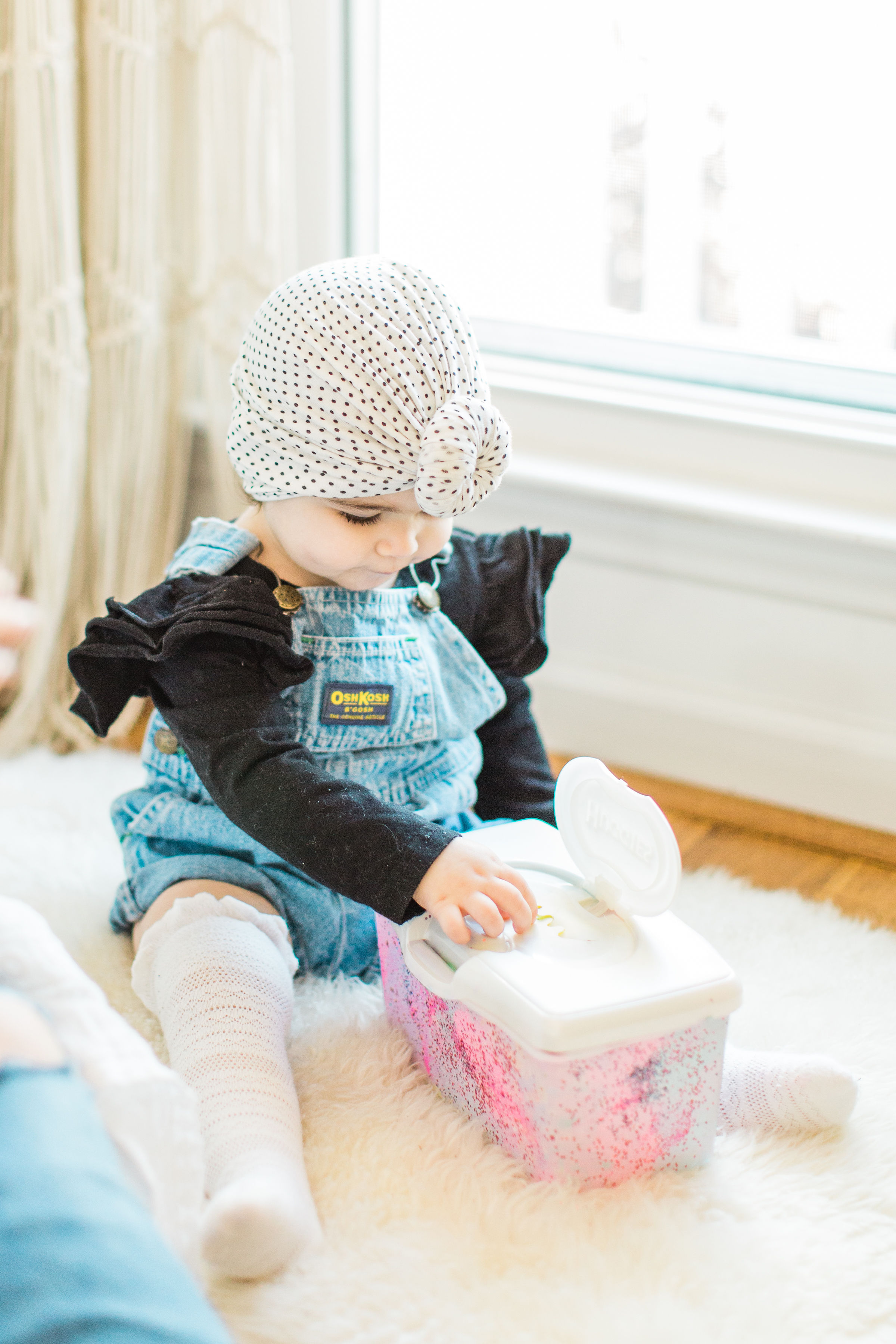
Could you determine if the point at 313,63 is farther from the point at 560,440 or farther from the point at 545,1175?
the point at 545,1175

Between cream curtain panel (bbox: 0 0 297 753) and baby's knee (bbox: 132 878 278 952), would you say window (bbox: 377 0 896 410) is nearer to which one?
cream curtain panel (bbox: 0 0 297 753)

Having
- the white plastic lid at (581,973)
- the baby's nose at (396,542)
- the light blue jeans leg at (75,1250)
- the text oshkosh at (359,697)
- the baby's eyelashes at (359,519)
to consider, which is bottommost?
the white plastic lid at (581,973)

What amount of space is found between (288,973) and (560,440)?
26.3 inches

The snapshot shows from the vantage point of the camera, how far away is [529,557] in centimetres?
108

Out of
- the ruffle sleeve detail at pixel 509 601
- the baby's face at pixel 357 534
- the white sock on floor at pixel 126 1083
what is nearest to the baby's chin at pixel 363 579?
the baby's face at pixel 357 534

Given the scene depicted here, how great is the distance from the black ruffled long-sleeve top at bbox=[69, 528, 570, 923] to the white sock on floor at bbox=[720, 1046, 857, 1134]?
24 cm

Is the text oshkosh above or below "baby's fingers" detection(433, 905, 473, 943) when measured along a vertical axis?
above

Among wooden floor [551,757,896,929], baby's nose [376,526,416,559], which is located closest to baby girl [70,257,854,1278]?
baby's nose [376,526,416,559]

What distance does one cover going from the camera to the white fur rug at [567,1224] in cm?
68

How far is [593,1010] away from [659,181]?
0.90 metres

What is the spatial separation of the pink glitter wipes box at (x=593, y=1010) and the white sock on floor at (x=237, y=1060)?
0.34 ft

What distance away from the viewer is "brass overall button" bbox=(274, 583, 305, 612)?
3.07ft

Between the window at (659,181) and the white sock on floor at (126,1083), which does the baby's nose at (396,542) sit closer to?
the white sock on floor at (126,1083)

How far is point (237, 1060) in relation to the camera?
2.61 ft
